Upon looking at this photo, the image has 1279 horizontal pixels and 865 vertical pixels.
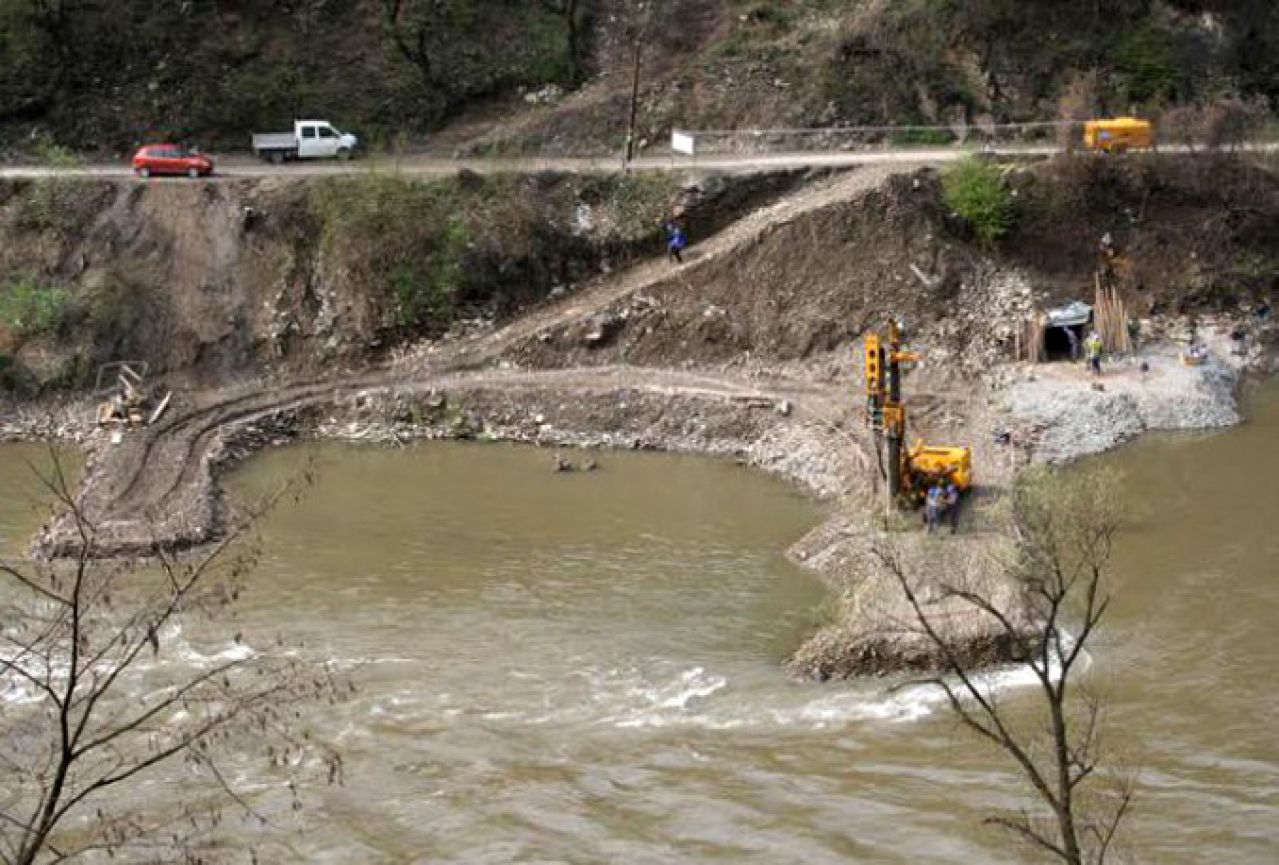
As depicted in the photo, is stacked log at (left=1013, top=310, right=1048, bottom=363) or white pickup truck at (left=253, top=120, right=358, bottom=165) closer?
stacked log at (left=1013, top=310, right=1048, bottom=363)

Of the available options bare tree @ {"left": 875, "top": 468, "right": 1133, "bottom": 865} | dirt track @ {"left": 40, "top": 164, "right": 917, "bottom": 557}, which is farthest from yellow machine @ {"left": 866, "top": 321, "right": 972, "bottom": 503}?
dirt track @ {"left": 40, "top": 164, "right": 917, "bottom": 557}

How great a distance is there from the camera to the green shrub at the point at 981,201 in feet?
127

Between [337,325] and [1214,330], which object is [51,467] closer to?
[337,325]

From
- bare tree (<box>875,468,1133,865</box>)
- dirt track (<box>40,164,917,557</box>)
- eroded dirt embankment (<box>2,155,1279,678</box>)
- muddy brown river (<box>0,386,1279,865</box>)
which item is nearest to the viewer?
bare tree (<box>875,468,1133,865</box>)

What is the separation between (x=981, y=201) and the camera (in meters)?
38.7

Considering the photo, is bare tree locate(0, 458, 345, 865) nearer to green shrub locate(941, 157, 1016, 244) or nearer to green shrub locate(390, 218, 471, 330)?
green shrub locate(390, 218, 471, 330)

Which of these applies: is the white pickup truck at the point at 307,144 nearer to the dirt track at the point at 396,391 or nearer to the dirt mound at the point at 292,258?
the dirt mound at the point at 292,258

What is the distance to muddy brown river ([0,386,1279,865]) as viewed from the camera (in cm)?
1950

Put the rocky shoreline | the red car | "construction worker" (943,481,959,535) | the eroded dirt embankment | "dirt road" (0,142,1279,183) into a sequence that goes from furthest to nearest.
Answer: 1. the red car
2. "dirt road" (0,142,1279,183)
3. the eroded dirt embankment
4. the rocky shoreline
5. "construction worker" (943,481,959,535)

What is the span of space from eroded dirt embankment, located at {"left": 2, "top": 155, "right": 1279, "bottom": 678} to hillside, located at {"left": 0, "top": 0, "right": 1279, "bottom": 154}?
662cm

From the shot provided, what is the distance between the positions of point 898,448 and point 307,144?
929 inches

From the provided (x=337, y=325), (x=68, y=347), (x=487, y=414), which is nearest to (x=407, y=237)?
(x=337, y=325)

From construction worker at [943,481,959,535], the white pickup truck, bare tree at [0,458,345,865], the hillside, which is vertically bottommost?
bare tree at [0,458,345,865]

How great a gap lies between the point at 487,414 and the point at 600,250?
6872 mm
